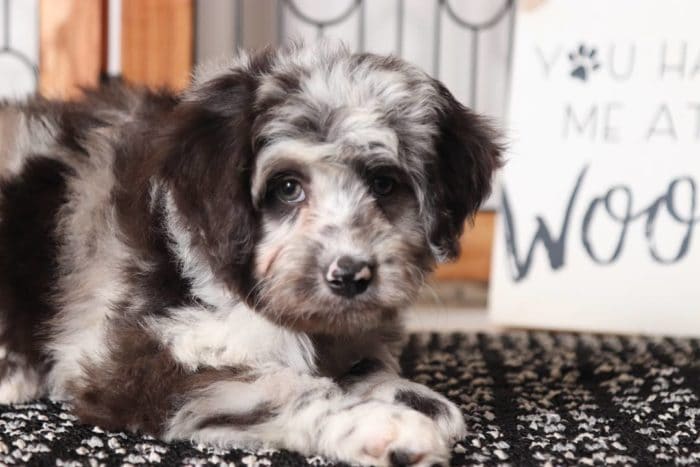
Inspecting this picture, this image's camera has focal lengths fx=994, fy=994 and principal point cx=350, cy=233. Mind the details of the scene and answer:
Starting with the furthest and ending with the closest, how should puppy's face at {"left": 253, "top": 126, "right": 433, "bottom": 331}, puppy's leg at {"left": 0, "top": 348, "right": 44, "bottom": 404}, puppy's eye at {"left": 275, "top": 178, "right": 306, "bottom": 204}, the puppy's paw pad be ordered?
puppy's leg at {"left": 0, "top": 348, "right": 44, "bottom": 404}, puppy's eye at {"left": 275, "top": 178, "right": 306, "bottom": 204}, puppy's face at {"left": 253, "top": 126, "right": 433, "bottom": 331}, the puppy's paw pad

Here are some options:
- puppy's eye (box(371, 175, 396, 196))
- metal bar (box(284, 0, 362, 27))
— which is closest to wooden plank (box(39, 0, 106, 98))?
metal bar (box(284, 0, 362, 27))

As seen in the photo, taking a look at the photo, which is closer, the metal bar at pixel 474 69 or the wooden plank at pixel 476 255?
the wooden plank at pixel 476 255

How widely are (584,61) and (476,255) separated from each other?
4.70ft

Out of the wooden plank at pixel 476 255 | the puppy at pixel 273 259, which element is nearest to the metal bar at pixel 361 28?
the wooden plank at pixel 476 255

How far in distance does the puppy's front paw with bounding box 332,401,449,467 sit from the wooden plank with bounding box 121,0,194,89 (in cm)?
247

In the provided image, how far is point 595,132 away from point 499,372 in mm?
1391

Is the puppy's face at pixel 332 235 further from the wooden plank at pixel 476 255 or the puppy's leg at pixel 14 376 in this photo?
the wooden plank at pixel 476 255

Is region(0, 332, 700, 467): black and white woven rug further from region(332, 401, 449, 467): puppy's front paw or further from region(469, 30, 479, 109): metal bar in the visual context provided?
region(469, 30, 479, 109): metal bar

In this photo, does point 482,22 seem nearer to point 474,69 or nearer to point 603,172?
point 474,69

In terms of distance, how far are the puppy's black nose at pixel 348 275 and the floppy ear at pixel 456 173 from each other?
328mm

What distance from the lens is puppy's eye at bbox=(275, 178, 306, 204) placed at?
2285 mm

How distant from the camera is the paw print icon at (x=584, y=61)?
13.5ft

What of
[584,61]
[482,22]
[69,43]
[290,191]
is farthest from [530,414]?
[482,22]

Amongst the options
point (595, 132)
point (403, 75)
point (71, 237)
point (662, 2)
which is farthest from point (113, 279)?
point (662, 2)
